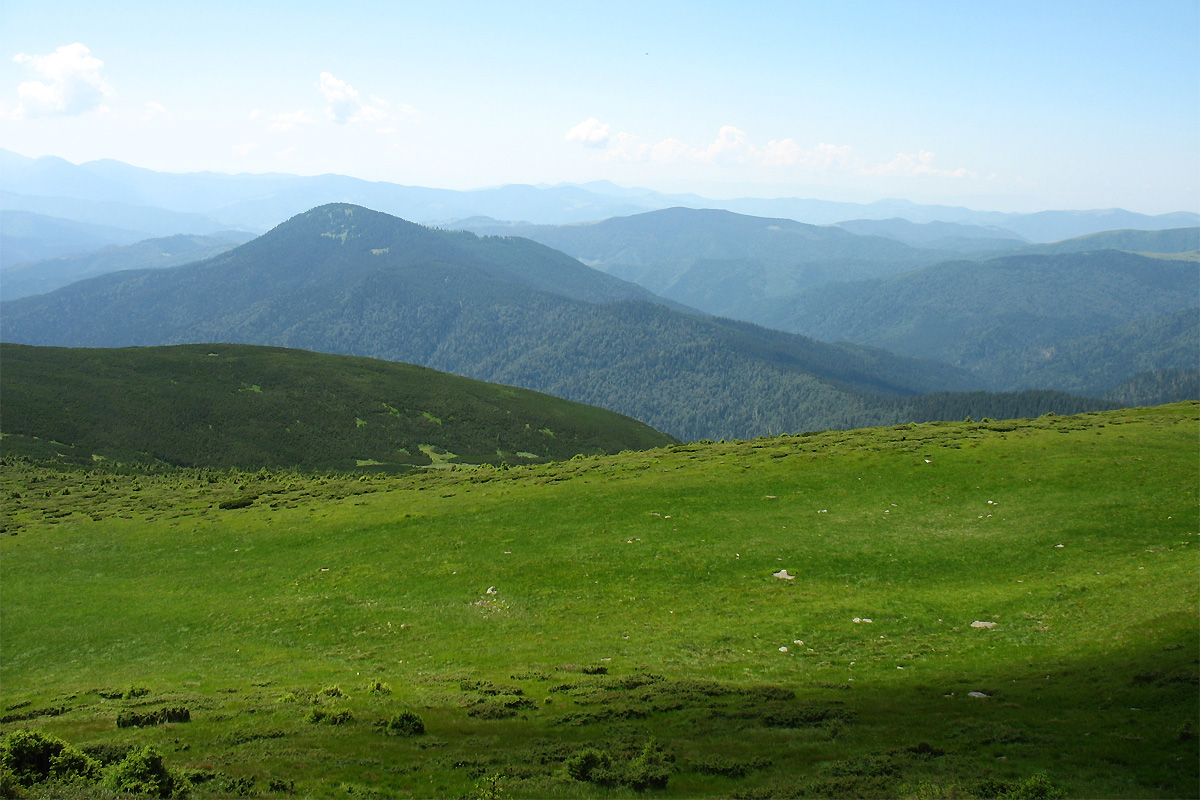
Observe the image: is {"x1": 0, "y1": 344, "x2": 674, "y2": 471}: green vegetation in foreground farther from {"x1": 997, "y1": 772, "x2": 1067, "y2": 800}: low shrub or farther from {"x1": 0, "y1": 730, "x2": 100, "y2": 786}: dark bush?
{"x1": 997, "y1": 772, "x2": 1067, "y2": 800}: low shrub

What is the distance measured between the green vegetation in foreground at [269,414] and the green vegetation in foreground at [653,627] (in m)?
66.6

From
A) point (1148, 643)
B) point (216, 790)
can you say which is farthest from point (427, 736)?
point (1148, 643)

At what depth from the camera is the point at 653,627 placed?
25703 millimetres

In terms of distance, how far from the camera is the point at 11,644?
27.9m

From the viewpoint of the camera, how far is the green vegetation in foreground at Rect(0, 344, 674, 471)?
109 metres

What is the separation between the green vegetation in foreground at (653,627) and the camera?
1414cm

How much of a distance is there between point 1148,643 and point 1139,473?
2140 centimetres

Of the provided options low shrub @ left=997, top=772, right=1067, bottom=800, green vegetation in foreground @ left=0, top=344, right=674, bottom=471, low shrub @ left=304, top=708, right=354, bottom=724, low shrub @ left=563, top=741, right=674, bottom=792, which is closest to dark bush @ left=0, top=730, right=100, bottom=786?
low shrub @ left=304, top=708, right=354, bottom=724

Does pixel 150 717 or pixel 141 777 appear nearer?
pixel 141 777

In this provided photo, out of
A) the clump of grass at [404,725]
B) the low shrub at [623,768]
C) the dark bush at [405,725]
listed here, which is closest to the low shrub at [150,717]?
the clump of grass at [404,725]

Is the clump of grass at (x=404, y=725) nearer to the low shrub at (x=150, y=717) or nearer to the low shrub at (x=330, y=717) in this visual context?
the low shrub at (x=330, y=717)

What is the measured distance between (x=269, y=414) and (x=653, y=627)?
129m

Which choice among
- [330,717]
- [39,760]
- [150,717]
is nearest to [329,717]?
[330,717]

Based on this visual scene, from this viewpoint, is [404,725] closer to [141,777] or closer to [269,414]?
[141,777]
